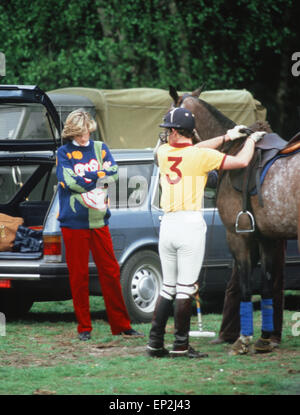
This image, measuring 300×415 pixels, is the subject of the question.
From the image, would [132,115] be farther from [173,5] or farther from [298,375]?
[298,375]

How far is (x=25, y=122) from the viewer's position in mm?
10523

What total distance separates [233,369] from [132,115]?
9.05 meters

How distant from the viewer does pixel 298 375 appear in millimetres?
6547

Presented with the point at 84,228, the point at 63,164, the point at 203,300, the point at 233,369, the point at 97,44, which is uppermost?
the point at 97,44

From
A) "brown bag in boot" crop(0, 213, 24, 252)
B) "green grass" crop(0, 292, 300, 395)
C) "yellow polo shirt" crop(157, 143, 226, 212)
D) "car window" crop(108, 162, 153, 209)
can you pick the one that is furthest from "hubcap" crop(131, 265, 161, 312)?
"yellow polo shirt" crop(157, 143, 226, 212)

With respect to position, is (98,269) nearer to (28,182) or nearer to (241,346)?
(241,346)

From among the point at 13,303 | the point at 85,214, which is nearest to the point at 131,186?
the point at 85,214

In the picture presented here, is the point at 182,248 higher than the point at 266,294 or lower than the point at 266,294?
higher

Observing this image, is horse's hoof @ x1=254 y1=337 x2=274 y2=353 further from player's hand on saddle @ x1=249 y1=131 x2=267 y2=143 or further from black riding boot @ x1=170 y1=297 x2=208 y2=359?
player's hand on saddle @ x1=249 y1=131 x2=267 y2=143

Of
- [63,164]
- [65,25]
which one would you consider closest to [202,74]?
[65,25]

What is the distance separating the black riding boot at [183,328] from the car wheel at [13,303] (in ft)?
10.6

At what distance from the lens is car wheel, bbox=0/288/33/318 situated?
400 inches

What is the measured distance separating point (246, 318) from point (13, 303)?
357cm

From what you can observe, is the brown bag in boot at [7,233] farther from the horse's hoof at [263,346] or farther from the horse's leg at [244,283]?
the horse's hoof at [263,346]
